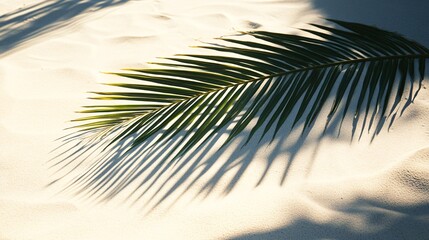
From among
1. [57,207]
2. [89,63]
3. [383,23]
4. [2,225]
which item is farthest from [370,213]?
[89,63]

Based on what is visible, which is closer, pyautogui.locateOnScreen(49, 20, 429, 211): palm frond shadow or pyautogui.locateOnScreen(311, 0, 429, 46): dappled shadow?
pyautogui.locateOnScreen(49, 20, 429, 211): palm frond shadow

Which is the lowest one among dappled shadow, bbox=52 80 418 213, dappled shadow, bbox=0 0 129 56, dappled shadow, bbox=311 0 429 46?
dappled shadow, bbox=52 80 418 213

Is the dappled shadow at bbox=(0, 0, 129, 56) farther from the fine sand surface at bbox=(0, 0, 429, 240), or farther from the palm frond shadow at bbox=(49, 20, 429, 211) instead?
the palm frond shadow at bbox=(49, 20, 429, 211)

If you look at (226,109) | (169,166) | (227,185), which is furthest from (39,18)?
(226,109)

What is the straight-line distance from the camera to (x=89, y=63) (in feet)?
7.45

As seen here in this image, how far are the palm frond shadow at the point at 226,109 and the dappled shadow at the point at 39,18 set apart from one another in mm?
1201

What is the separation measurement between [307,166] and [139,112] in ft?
1.86

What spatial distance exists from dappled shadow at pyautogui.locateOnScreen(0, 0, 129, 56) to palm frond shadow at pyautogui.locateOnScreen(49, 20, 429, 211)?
47.3 inches

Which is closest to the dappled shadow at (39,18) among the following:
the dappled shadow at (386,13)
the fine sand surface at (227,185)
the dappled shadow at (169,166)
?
the fine sand surface at (227,185)

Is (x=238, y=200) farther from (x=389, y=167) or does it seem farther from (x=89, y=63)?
(x=89, y=63)

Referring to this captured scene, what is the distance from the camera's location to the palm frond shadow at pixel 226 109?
1.07 meters

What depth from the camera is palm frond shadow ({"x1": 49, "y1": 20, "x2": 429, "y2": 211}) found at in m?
1.07

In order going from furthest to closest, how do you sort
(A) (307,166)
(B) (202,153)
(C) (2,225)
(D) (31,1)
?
(D) (31,1), (B) (202,153), (A) (307,166), (C) (2,225)

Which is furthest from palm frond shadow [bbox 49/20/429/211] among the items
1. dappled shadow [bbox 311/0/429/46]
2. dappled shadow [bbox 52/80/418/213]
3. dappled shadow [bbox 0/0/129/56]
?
dappled shadow [bbox 0/0/129/56]
